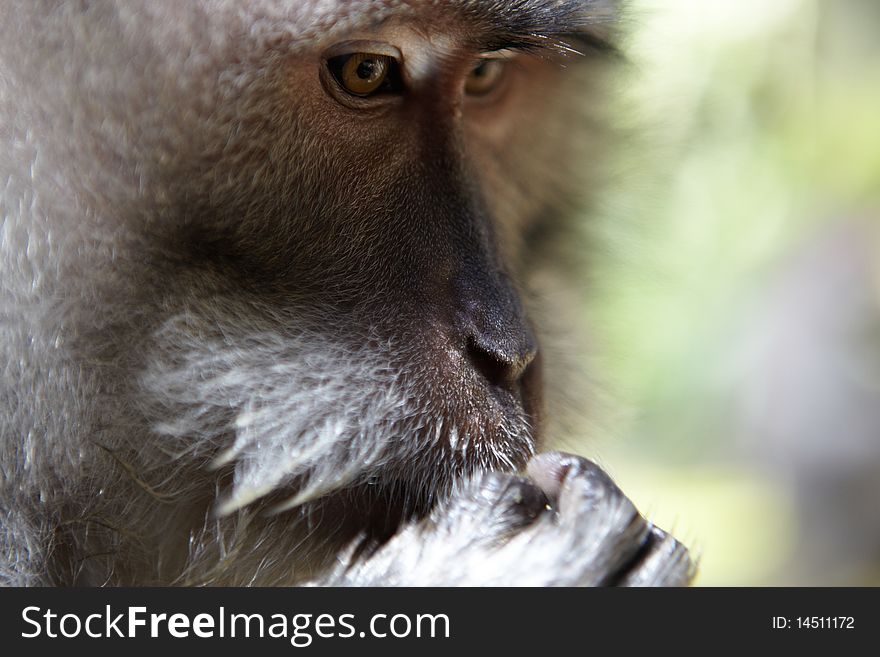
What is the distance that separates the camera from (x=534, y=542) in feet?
3.83

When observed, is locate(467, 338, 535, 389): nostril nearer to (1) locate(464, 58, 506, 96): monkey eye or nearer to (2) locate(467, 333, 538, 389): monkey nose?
(2) locate(467, 333, 538, 389): monkey nose

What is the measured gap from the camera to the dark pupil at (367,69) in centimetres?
125

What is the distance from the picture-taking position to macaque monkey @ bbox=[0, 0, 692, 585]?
1.13 meters

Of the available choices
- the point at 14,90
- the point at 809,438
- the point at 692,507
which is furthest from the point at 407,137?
the point at 692,507

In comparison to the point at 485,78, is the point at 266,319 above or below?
below

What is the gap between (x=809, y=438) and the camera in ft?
15.0

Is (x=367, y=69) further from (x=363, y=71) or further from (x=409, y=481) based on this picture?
(x=409, y=481)

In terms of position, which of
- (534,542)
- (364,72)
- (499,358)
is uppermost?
(364,72)

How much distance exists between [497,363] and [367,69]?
1.30 feet

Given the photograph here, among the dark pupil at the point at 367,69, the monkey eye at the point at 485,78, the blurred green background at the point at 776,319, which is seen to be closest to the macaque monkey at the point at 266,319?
the dark pupil at the point at 367,69

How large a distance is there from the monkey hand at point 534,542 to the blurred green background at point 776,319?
253cm

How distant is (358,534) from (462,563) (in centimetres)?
16

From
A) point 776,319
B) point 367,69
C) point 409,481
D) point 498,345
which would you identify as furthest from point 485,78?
point 776,319

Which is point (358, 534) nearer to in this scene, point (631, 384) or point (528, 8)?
point (528, 8)
